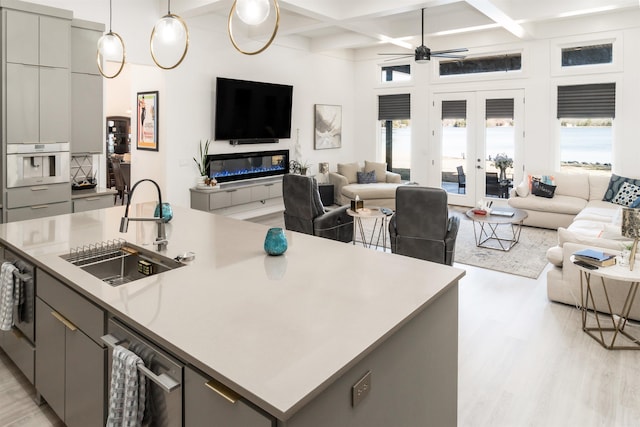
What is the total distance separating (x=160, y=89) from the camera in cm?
674

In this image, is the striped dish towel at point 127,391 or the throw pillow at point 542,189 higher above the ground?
the throw pillow at point 542,189

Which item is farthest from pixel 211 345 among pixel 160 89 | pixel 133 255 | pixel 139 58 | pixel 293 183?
pixel 160 89

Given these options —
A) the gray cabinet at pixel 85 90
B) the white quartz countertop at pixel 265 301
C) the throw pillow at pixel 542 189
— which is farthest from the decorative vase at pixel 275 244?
the throw pillow at pixel 542 189

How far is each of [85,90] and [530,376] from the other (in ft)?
17.2

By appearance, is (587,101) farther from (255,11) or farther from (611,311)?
(255,11)

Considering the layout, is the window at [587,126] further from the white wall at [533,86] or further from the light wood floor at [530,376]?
the light wood floor at [530,376]

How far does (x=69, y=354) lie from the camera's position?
2.10 metres

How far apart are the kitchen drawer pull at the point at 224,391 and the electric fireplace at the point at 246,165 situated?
633cm

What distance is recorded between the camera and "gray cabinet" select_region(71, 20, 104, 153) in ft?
16.3

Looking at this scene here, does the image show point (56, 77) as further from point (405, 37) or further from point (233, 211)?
point (405, 37)

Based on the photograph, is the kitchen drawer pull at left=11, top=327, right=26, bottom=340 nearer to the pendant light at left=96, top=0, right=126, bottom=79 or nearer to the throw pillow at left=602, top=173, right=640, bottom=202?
the pendant light at left=96, top=0, right=126, bottom=79

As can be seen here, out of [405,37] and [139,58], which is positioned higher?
[405,37]

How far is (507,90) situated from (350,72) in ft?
11.8

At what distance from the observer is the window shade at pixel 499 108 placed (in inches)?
332
